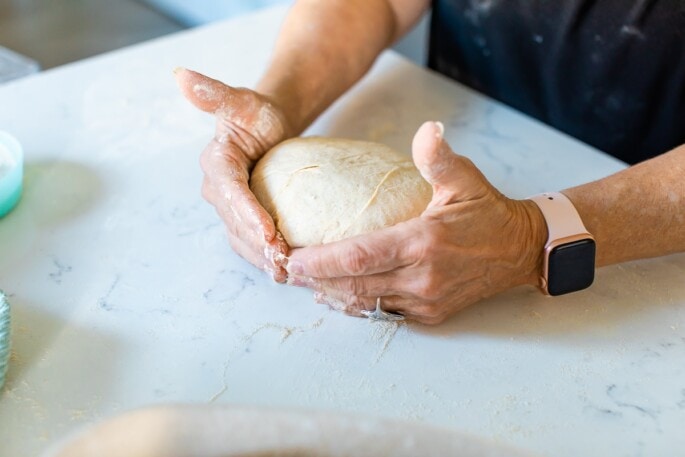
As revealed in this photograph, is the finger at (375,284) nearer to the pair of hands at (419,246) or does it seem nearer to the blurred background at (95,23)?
the pair of hands at (419,246)

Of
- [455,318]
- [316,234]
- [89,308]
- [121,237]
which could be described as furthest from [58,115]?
Answer: [455,318]

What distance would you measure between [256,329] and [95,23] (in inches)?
73.7

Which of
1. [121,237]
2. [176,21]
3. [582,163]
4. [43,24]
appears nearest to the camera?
[121,237]

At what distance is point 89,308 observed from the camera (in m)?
1.01

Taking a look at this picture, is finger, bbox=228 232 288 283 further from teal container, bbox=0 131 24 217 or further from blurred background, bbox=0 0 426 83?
blurred background, bbox=0 0 426 83

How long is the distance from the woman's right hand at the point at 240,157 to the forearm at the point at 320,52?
8 cm

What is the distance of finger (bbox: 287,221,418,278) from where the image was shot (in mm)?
905

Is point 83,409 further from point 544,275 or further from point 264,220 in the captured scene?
point 544,275

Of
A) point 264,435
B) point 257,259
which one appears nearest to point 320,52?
point 257,259

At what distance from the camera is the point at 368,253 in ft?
2.97

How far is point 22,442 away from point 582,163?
920mm

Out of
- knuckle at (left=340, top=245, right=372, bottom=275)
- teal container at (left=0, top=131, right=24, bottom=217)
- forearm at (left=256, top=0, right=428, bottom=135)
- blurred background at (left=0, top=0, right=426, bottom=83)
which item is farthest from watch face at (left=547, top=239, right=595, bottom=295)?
blurred background at (left=0, top=0, right=426, bottom=83)

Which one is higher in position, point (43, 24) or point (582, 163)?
point (582, 163)

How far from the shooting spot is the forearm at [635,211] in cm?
102
